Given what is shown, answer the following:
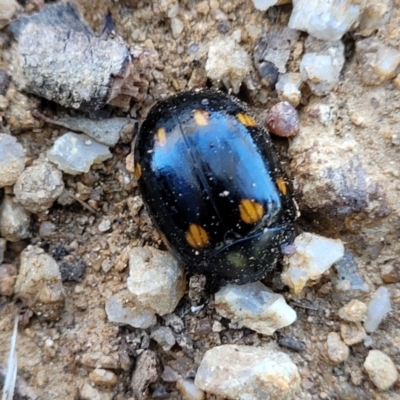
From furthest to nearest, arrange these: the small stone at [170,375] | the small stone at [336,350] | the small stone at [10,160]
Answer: the small stone at [10,160] → the small stone at [170,375] → the small stone at [336,350]

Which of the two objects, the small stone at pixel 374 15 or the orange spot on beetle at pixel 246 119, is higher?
the small stone at pixel 374 15

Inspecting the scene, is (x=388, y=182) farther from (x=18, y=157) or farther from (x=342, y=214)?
(x=18, y=157)

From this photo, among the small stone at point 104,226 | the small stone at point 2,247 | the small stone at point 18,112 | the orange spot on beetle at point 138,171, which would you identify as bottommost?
the small stone at point 104,226

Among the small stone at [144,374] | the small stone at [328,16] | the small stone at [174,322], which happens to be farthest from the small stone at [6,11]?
the small stone at [144,374]

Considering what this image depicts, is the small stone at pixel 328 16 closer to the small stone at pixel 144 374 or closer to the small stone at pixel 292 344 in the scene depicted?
the small stone at pixel 292 344

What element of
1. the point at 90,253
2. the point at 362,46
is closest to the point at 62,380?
the point at 90,253

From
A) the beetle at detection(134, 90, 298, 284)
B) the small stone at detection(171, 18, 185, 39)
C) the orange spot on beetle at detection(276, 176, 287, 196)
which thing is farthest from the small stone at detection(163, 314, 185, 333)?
the small stone at detection(171, 18, 185, 39)
